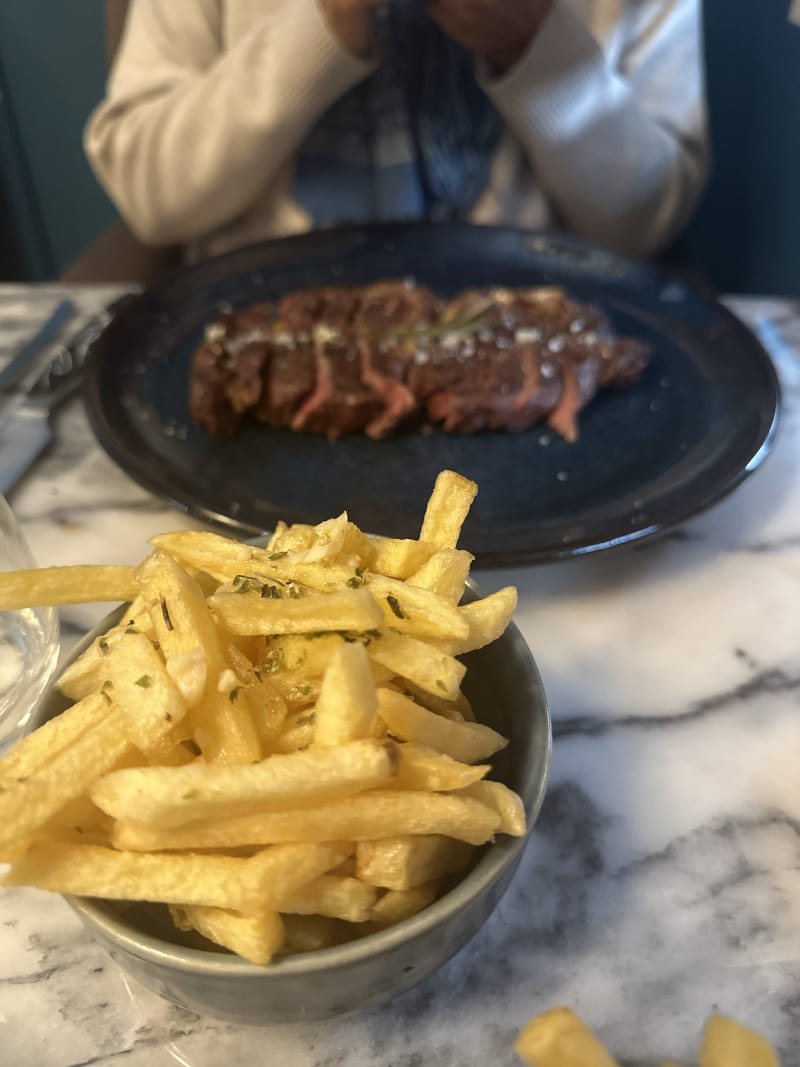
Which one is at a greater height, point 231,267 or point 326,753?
point 326,753

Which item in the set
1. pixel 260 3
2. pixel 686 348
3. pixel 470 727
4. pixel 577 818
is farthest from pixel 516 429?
pixel 260 3

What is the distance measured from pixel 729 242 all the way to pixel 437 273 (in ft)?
5.02

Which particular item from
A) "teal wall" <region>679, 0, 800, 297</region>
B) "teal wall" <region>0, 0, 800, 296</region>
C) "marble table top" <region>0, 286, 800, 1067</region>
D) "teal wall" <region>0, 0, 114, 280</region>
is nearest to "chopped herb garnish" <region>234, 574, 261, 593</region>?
"marble table top" <region>0, 286, 800, 1067</region>

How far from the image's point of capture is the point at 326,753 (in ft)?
1.83

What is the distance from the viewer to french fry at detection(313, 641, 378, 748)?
556 millimetres

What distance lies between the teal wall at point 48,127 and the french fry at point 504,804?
3.51m

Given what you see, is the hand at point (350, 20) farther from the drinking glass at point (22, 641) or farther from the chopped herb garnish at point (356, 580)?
the chopped herb garnish at point (356, 580)

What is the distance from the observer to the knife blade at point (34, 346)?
5.20 feet

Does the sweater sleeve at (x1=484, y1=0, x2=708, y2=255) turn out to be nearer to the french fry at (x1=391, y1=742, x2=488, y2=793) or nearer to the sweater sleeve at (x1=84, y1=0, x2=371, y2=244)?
the sweater sleeve at (x1=84, y1=0, x2=371, y2=244)

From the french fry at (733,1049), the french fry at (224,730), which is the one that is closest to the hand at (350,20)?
the french fry at (224,730)

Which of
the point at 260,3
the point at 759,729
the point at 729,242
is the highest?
the point at 260,3

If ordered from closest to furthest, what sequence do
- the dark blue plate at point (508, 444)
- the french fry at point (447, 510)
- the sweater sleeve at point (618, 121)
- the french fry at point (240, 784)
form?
the french fry at point (240, 784)
the french fry at point (447, 510)
the dark blue plate at point (508, 444)
the sweater sleeve at point (618, 121)

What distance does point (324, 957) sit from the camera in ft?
1.85

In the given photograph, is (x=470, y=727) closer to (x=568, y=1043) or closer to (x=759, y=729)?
(x=568, y=1043)
